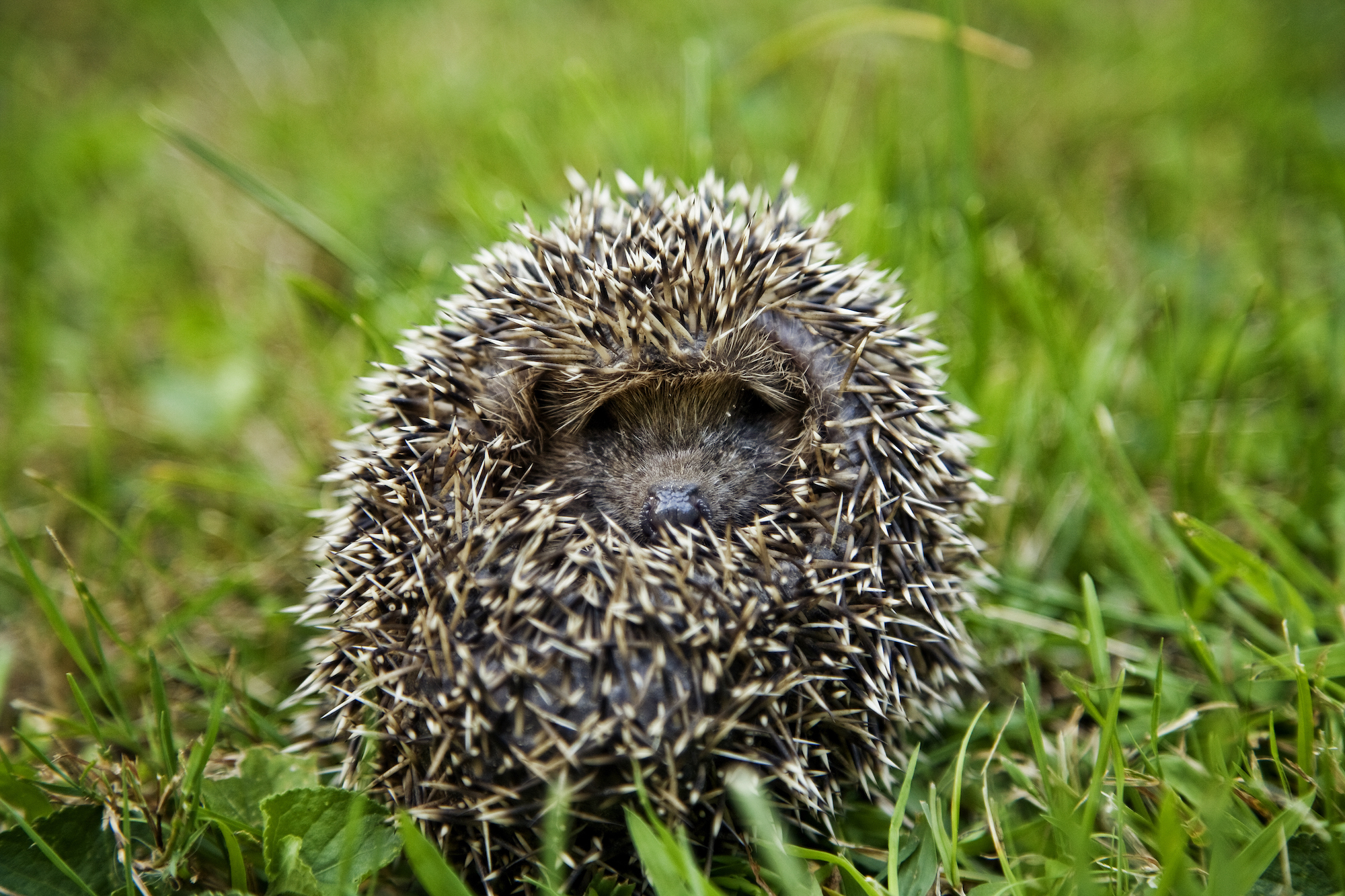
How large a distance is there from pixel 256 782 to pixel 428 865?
823 mm

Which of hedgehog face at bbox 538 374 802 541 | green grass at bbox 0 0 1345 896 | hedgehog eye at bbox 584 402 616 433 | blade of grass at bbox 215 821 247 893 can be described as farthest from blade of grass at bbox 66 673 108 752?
hedgehog eye at bbox 584 402 616 433

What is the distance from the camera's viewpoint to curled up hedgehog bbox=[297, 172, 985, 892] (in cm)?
206

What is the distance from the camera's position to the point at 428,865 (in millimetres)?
1926

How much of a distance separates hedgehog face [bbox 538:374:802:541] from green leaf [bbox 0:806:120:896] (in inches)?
58.5

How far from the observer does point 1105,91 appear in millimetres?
5852

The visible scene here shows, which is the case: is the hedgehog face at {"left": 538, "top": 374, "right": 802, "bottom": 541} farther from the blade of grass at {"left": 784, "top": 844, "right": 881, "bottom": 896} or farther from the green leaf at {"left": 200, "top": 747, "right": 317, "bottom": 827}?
the green leaf at {"left": 200, "top": 747, "right": 317, "bottom": 827}

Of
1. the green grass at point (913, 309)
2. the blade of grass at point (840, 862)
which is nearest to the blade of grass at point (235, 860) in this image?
the green grass at point (913, 309)

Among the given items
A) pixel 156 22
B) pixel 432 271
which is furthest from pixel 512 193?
pixel 156 22

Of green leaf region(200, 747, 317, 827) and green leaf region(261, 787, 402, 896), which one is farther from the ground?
green leaf region(200, 747, 317, 827)

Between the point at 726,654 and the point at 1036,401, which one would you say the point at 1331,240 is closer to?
the point at 1036,401

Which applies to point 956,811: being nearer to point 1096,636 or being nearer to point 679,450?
point 1096,636

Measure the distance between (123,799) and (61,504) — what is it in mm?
2151

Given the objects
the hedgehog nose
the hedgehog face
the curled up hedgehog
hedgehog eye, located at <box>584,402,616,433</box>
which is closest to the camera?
the curled up hedgehog

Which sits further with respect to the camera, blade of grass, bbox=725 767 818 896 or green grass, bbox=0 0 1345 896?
green grass, bbox=0 0 1345 896
